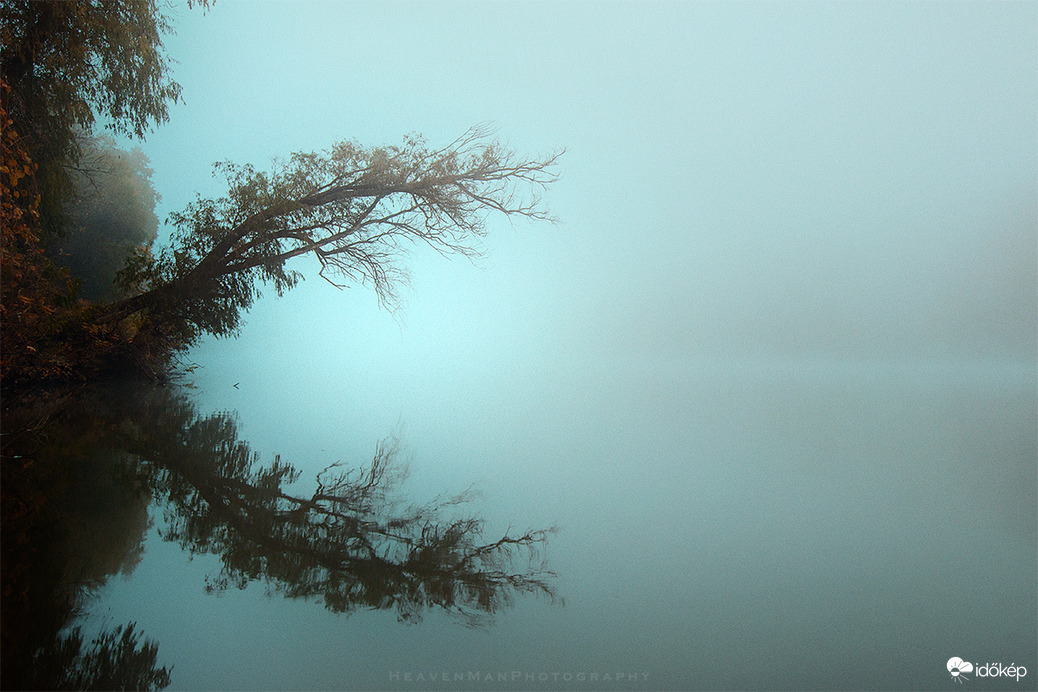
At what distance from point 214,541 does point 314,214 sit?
4971 millimetres

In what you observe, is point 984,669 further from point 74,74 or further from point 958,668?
point 74,74

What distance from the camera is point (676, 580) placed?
1.55 metres

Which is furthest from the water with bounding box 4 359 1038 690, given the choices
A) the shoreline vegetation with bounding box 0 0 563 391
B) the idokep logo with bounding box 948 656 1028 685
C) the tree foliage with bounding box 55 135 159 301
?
the tree foliage with bounding box 55 135 159 301

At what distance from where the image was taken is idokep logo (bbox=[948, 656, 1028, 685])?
1.12 metres

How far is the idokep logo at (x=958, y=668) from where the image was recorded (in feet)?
3.64

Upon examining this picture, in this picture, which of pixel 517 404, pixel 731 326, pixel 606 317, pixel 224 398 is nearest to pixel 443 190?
pixel 517 404

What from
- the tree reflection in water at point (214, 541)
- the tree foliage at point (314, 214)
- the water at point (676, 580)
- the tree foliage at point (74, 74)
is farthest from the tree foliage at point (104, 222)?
the water at point (676, 580)

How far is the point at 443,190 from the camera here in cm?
614

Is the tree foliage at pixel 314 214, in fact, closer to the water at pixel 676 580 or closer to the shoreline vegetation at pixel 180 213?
the shoreline vegetation at pixel 180 213

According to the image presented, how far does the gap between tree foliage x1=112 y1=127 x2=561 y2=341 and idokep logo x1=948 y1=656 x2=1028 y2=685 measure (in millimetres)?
5666

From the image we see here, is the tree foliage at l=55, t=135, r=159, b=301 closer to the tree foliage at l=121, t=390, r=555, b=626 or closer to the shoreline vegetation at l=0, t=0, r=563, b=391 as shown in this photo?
the shoreline vegetation at l=0, t=0, r=563, b=391

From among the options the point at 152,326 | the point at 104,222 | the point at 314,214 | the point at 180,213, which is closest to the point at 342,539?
the point at 314,214

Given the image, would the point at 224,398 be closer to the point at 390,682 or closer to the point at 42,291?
the point at 42,291

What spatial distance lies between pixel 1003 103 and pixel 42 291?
124 ft
